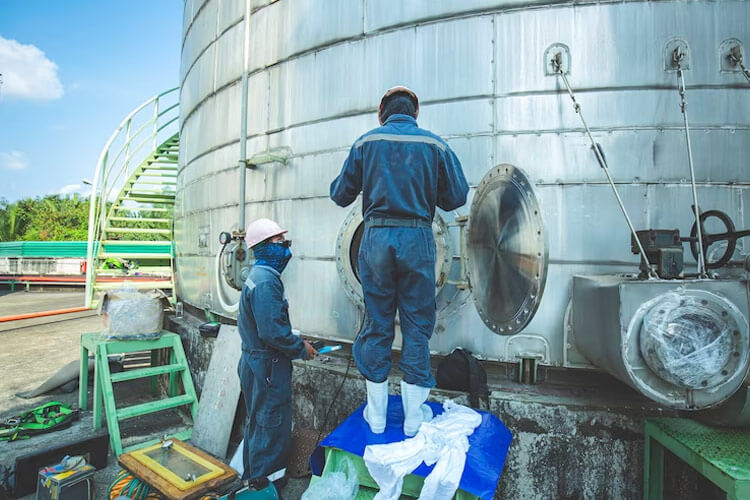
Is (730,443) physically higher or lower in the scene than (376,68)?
lower

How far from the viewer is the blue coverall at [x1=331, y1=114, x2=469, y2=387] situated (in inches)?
99.0

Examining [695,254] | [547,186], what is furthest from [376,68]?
[695,254]

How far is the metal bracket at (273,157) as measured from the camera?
14.5 ft

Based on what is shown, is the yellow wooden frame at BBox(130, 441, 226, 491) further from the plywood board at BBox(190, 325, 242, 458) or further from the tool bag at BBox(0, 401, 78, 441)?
the tool bag at BBox(0, 401, 78, 441)

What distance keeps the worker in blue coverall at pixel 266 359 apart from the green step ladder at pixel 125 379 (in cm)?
153

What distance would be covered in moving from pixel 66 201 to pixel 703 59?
1762 inches

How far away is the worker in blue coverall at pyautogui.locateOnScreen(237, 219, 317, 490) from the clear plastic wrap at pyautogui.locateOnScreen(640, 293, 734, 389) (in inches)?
88.1

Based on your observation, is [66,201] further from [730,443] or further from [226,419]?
[730,443]

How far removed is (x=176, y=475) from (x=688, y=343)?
11.0 feet

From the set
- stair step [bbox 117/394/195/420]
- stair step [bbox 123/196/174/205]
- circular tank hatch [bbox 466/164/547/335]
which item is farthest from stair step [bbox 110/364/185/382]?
stair step [bbox 123/196/174/205]

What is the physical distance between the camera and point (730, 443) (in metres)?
2.30

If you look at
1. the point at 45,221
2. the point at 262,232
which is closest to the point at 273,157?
the point at 262,232

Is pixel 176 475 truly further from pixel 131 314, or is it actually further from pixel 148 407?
pixel 131 314

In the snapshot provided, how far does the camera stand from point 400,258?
8.16ft
